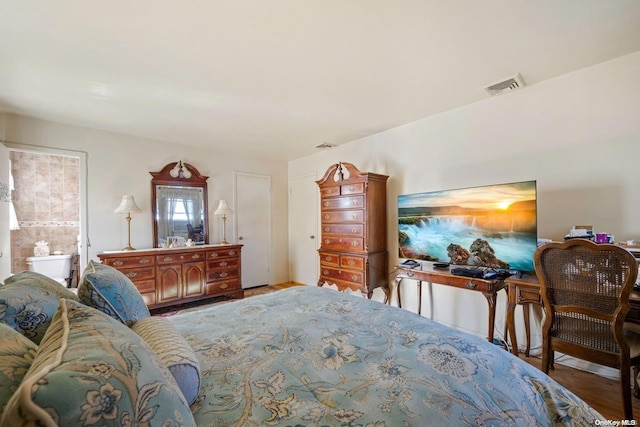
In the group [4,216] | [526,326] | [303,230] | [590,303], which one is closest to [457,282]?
[526,326]

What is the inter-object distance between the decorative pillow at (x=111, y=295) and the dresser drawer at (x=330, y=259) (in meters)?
2.75

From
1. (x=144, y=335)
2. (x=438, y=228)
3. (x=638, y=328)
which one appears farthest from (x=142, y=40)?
(x=638, y=328)

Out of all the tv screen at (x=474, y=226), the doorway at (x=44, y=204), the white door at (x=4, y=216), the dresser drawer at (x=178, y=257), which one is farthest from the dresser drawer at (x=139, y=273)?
the tv screen at (x=474, y=226)

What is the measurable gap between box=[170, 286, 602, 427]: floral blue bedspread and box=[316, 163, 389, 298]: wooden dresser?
2033mm

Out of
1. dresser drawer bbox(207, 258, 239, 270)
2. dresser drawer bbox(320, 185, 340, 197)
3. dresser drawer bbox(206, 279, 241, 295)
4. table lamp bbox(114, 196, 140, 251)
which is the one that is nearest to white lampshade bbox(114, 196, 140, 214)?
table lamp bbox(114, 196, 140, 251)

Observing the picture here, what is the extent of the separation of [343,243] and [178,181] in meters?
2.78

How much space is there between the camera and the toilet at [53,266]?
4.27 metres

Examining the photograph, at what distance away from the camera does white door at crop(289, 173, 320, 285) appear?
16.8 feet

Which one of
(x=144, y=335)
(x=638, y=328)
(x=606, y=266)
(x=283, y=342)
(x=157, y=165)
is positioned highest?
(x=157, y=165)

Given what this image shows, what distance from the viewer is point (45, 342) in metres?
0.71

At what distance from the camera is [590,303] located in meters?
1.73

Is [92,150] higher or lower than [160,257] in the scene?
higher

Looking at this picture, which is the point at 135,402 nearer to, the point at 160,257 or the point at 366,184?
the point at 366,184

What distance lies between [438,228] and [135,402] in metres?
2.97
